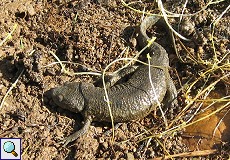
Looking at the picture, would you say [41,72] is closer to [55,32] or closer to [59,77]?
[59,77]

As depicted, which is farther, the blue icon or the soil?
the soil

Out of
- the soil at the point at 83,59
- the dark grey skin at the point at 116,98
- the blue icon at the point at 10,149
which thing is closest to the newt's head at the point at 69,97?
the dark grey skin at the point at 116,98

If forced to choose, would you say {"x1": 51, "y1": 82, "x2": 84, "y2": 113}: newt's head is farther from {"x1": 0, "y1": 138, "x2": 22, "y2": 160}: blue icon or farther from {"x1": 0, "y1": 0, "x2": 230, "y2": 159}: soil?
{"x1": 0, "y1": 138, "x2": 22, "y2": 160}: blue icon

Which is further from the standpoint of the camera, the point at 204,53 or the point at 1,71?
the point at 204,53

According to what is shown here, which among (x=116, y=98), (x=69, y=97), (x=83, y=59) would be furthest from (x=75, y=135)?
(x=83, y=59)

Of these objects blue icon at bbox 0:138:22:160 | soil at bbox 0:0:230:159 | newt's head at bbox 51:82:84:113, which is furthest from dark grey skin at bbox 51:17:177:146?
blue icon at bbox 0:138:22:160

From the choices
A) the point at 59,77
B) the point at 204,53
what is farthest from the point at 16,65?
the point at 204,53

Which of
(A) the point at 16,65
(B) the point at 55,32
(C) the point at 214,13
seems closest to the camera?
(A) the point at 16,65

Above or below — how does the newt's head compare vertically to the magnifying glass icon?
above
